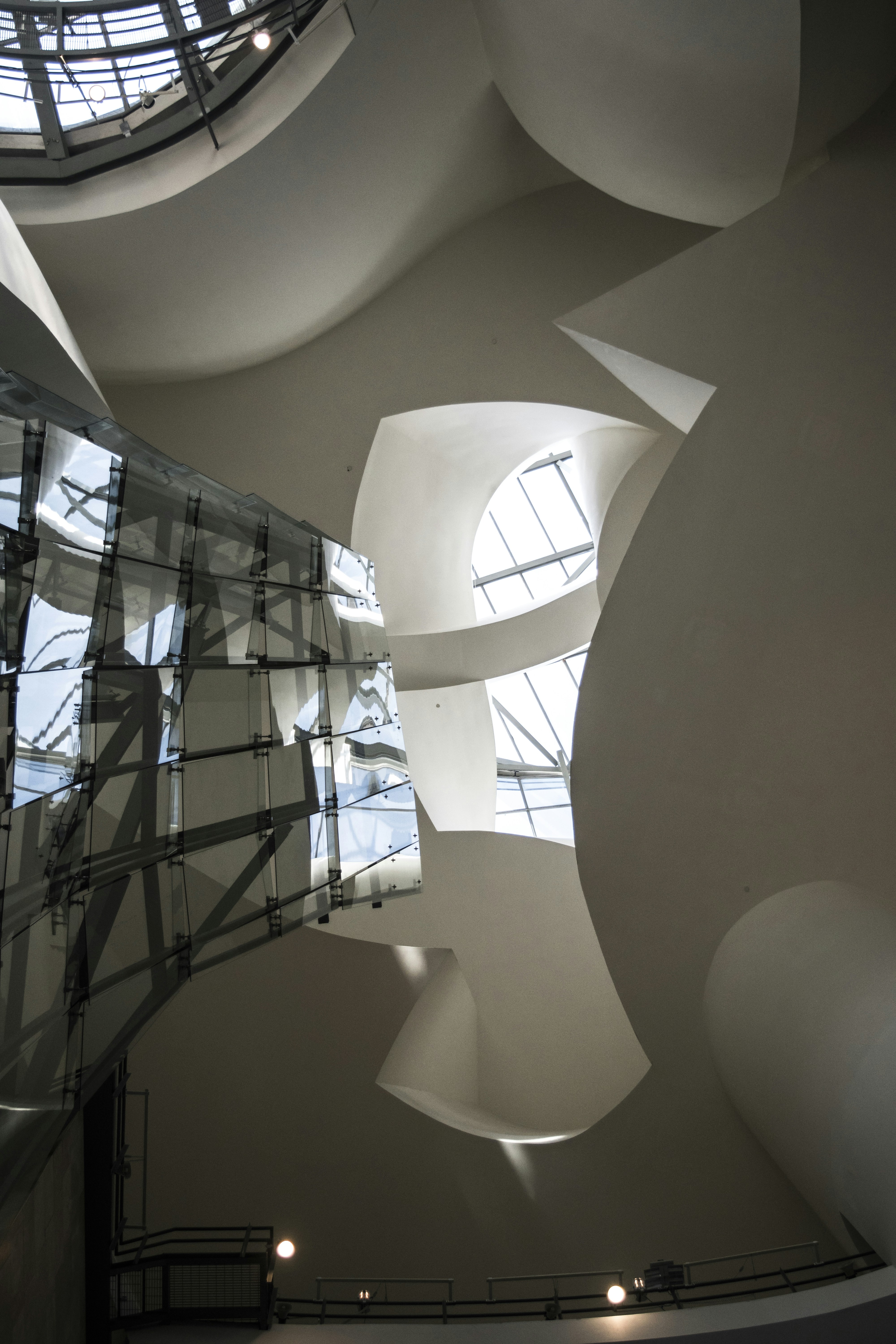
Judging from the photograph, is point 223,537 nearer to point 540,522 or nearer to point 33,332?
point 33,332

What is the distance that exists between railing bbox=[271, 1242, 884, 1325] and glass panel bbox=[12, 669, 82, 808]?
6846 millimetres

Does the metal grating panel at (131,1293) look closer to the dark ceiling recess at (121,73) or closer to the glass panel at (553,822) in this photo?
the dark ceiling recess at (121,73)

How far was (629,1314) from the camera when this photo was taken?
9.23 m

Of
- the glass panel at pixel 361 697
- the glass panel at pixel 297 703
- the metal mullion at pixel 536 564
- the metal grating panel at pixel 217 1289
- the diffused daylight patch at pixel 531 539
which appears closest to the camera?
the glass panel at pixel 297 703

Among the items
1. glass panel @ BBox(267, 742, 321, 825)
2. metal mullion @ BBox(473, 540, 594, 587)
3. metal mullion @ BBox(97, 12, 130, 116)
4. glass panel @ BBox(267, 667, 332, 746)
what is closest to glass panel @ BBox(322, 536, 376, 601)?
glass panel @ BBox(267, 667, 332, 746)

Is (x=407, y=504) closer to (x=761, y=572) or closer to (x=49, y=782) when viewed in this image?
(x=761, y=572)

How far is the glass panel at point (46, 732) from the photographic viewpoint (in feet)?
16.1

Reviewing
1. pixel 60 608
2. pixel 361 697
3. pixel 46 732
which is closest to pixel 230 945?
pixel 46 732

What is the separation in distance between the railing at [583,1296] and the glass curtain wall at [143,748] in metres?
4.47

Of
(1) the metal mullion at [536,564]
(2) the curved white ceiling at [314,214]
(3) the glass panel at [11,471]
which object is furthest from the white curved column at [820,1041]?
(1) the metal mullion at [536,564]

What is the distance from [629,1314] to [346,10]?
1327 cm

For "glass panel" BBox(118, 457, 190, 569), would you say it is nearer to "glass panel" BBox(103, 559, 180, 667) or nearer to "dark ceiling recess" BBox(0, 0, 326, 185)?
"glass panel" BBox(103, 559, 180, 667)

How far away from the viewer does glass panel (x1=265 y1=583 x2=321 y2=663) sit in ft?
28.6

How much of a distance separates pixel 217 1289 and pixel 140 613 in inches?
309
